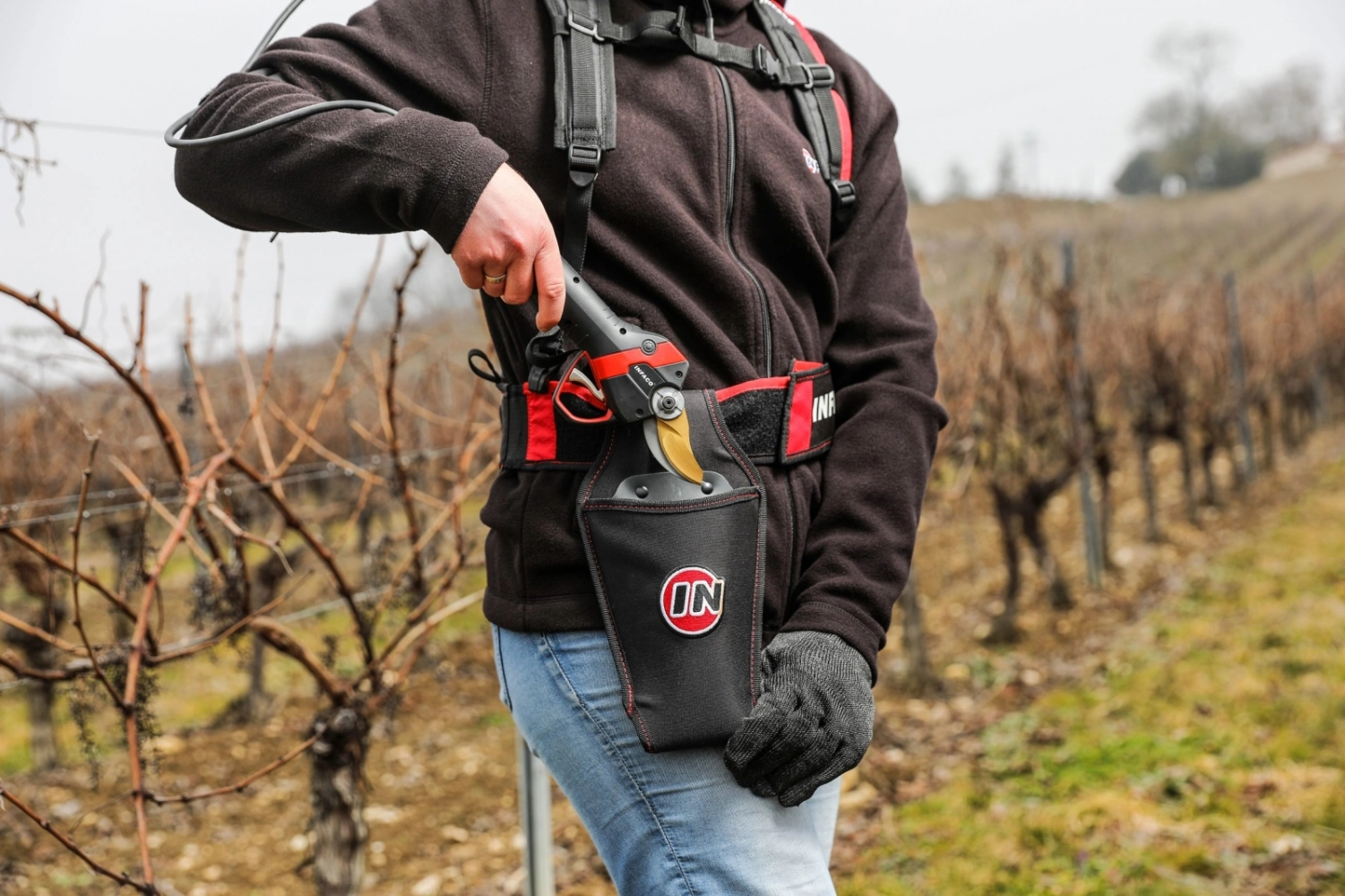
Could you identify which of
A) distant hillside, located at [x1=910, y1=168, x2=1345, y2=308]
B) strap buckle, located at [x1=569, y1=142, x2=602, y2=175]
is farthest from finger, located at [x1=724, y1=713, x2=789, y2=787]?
distant hillside, located at [x1=910, y1=168, x2=1345, y2=308]

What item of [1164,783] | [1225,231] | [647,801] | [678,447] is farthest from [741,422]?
[1225,231]

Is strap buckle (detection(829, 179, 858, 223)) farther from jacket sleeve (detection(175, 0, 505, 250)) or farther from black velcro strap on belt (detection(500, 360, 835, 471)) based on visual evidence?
jacket sleeve (detection(175, 0, 505, 250))

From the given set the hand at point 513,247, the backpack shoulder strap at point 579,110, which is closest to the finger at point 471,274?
the hand at point 513,247

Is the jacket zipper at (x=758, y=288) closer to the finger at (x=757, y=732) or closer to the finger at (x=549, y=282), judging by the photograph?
the finger at (x=757, y=732)

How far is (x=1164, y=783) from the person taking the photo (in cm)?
369

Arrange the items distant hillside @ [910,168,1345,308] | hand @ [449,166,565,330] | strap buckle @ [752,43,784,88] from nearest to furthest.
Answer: hand @ [449,166,565,330], strap buckle @ [752,43,784,88], distant hillside @ [910,168,1345,308]

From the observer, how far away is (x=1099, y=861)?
3129 millimetres

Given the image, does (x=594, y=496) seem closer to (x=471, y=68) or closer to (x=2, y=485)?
(x=471, y=68)

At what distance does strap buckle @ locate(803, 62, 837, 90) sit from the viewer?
143 cm

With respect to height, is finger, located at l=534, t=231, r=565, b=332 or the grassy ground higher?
finger, located at l=534, t=231, r=565, b=332

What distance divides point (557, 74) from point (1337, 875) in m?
3.16

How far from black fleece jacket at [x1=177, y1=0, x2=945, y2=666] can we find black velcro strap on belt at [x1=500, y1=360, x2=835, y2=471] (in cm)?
2

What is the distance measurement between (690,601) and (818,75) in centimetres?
82

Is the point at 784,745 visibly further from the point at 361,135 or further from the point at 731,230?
the point at 361,135
